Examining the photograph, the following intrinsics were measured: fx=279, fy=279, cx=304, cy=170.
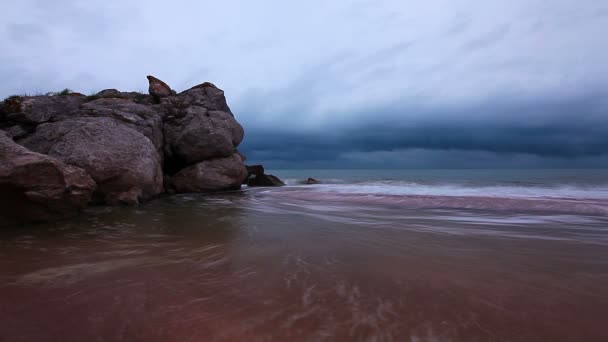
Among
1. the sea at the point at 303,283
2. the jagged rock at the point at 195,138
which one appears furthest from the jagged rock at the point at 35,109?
the sea at the point at 303,283

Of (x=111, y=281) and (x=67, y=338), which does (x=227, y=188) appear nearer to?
(x=111, y=281)

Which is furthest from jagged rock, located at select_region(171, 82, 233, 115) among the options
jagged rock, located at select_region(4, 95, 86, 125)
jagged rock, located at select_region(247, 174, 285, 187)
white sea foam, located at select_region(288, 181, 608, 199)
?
white sea foam, located at select_region(288, 181, 608, 199)

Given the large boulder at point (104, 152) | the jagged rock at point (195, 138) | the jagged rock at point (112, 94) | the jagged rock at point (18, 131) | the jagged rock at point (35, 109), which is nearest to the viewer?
the large boulder at point (104, 152)

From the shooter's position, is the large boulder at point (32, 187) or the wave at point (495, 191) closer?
the large boulder at point (32, 187)

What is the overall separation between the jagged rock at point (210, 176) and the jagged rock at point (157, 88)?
19.8 feet

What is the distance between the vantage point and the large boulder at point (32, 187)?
235 inches

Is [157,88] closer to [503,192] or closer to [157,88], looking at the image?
[157,88]

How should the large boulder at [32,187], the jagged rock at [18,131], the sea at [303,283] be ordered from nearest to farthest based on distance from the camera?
the sea at [303,283], the large boulder at [32,187], the jagged rock at [18,131]

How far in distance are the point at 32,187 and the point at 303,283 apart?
6.89 m

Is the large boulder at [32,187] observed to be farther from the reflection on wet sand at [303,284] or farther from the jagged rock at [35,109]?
the jagged rock at [35,109]

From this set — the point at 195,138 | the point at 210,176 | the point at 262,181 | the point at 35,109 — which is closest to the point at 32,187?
the point at 35,109

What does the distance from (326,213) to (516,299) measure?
19.5 feet

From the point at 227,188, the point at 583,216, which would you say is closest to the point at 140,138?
the point at 227,188

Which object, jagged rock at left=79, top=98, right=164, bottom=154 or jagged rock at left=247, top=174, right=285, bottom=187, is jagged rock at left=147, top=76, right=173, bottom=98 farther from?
jagged rock at left=247, top=174, right=285, bottom=187
